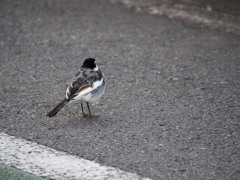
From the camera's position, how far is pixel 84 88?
19.4 ft

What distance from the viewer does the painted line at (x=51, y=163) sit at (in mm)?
4578

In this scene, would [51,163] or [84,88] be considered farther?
[84,88]

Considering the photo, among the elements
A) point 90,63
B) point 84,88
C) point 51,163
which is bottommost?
point 51,163

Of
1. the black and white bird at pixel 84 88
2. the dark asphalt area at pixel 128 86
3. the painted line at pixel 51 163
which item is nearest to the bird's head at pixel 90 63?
the black and white bird at pixel 84 88

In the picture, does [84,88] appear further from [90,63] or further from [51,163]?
[51,163]

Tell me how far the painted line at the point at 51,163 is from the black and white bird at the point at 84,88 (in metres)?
0.64

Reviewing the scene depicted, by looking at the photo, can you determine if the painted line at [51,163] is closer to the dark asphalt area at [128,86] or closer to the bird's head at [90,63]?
the dark asphalt area at [128,86]

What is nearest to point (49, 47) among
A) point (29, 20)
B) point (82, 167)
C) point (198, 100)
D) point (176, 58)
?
point (29, 20)

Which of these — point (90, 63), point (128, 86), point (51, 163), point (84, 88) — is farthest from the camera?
point (128, 86)

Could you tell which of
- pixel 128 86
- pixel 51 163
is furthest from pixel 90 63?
pixel 51 163

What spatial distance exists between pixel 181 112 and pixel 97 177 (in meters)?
1.98

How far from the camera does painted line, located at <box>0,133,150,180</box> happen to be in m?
4.58

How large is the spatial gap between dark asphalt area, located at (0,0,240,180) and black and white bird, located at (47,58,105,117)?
0.27m

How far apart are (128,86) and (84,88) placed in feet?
4.03
